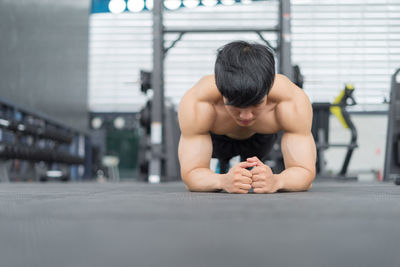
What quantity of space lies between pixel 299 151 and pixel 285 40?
2.37m

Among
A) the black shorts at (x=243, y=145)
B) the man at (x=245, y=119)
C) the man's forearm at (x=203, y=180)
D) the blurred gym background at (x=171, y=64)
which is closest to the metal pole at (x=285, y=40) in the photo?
the black shorts at (x=243, y=145)

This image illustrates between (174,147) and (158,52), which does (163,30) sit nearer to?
(158,52)

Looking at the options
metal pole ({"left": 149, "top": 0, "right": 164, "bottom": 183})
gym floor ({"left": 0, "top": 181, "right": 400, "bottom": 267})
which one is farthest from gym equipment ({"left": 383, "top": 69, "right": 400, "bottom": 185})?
gym floor ({"left": 0, "top": 181, "right": 400, "bottom": 267})

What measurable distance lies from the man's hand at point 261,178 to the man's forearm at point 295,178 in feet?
0.26

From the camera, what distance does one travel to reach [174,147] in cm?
498

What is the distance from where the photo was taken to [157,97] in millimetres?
3740

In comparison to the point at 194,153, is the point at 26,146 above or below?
below

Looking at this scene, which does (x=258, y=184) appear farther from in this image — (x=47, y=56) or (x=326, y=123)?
(x=47, y=56)

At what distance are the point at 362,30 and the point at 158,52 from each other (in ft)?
20.9

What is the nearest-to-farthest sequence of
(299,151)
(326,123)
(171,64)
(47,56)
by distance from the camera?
(299,151), (326,123), (47,56), (171,64)

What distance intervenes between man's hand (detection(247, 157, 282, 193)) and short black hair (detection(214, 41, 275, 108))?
0.18 metres

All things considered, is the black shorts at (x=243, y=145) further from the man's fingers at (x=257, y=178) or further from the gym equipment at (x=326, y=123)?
the gym equipment at (x=326, y=123)

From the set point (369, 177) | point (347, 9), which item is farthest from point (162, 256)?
point (347, 9)

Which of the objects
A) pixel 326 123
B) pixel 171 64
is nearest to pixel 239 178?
pixel 326 123
